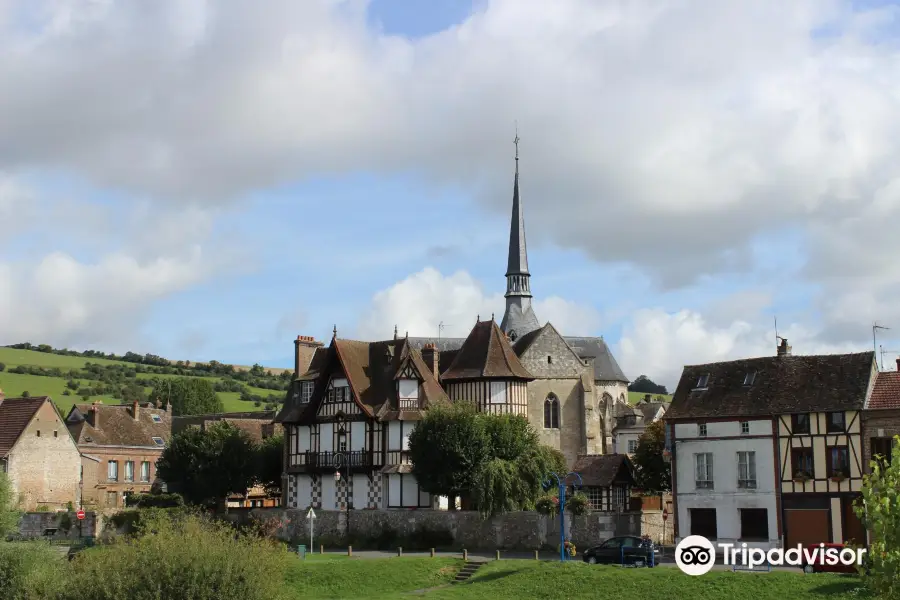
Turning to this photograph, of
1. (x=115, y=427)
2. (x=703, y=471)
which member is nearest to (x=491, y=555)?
(x=703, y=471)

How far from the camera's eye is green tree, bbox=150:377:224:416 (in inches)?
4048

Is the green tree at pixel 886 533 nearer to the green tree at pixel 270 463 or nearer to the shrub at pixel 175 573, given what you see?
the shrub at pixel 175 573

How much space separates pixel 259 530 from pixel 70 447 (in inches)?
710

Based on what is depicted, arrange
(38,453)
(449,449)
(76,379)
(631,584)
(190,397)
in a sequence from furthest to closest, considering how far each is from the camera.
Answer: (76,379) < (190,397) < (38,453) < (449,449) < (631,584)

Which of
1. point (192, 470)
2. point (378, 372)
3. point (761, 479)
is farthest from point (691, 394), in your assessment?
point (192, 470)

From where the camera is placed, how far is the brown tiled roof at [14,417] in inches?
2442

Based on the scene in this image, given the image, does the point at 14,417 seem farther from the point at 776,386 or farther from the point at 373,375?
the point at 776,386

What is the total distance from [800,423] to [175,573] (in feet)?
81.1

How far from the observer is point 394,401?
180ft

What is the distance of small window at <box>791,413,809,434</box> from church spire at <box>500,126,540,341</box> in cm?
3867

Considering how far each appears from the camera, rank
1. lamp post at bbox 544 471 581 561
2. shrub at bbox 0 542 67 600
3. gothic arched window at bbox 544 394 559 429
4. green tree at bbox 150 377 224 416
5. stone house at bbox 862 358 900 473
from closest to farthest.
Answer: shrub at bbox 0 542 67 600 < stone house at bbox 862 358 900 473 < lamp post at bbox 544 471 581 561 < gothic arched window at bbox 544 394 559 429 < green tree at bbox 150 377 224 416

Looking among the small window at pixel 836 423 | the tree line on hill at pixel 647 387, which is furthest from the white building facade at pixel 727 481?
the tree line on hill at pixel 647 387

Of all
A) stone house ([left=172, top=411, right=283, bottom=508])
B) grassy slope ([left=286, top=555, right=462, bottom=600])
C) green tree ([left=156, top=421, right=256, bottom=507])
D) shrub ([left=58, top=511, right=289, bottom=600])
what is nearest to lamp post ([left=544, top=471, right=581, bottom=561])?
grassy slope ([left=286, top=555, right=462, bottom=600])

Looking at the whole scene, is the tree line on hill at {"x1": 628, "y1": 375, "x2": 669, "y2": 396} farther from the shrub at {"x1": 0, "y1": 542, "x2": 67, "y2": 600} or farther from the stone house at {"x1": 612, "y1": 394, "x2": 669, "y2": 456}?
the shrub at {"x1": 0, "y1": 542, "x2": 67, "y2": 600}
